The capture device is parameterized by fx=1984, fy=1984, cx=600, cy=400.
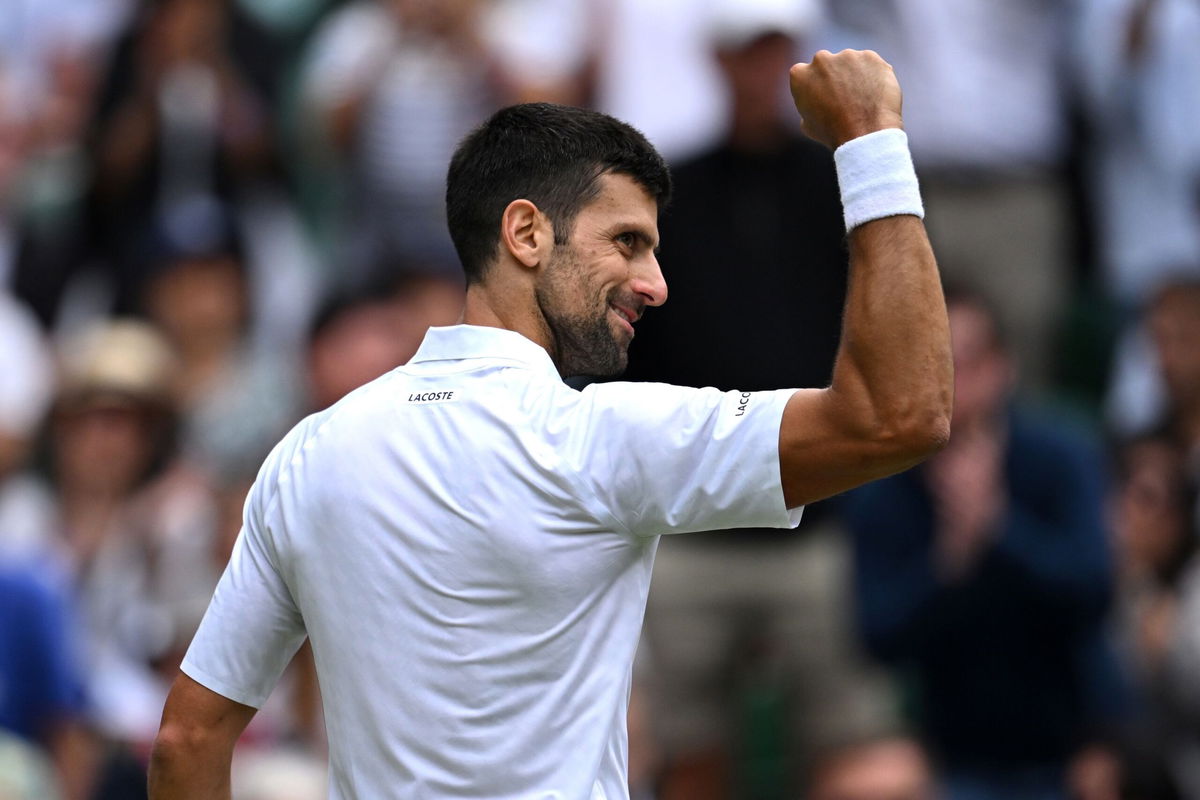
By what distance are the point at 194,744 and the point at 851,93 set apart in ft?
4.54

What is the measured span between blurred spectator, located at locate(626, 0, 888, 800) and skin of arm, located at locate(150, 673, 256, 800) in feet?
11.4

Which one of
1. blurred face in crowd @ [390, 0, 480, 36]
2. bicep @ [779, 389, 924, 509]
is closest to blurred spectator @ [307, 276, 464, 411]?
blurred face in crowd @ [390, 0, 480, 36]

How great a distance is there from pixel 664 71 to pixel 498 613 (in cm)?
563

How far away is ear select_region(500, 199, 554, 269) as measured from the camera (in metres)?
2.89

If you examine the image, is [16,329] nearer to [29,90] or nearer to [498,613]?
[29,90]

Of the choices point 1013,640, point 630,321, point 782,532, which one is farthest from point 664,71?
point 630,321

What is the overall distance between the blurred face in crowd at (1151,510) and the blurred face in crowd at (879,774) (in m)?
1.17

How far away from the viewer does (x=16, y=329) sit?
28.4 ft

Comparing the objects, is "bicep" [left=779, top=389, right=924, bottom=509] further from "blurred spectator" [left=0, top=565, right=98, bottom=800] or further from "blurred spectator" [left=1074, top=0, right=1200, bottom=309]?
"blurred spectator" [left=1074, top=0, right=1200, bottom=309]

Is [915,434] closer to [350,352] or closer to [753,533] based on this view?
[753,533]

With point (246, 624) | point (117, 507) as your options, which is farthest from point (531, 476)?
point (117, 507)

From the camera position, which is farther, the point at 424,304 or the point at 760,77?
the point at 424,304

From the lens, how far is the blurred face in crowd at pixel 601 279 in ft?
9.48

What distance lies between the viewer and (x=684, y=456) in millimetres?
2631
